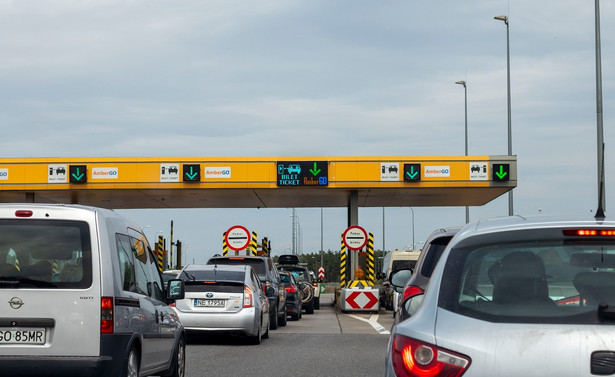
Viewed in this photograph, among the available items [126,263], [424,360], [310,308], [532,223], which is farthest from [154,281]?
[310,308]

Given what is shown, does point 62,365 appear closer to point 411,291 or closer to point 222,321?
point 411,291

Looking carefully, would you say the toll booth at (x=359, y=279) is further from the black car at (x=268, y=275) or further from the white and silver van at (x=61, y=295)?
the white and silver van at (x=61, y=295)

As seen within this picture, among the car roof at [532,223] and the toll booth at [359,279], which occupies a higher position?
the car roof at [532,223]

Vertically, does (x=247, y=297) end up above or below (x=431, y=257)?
below

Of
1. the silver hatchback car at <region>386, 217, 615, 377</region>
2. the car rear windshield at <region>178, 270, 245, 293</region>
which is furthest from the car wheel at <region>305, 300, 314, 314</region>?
the silver hatchback car at <region>386, 217, 615, 377</region>

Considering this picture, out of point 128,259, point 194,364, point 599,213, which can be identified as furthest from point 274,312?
point 599,213

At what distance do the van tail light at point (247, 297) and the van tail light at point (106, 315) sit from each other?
9.28m

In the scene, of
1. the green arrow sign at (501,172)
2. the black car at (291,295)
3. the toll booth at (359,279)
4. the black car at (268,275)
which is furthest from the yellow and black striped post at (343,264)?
the black car at (268,275)

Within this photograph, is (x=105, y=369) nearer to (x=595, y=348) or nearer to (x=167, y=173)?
(x=595, y=348)

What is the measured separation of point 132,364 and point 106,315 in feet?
2.62

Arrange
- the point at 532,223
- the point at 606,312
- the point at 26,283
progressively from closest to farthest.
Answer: the point at 606,312 → the point at 532,223 → the point at 26,283

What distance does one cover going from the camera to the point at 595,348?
165 inches

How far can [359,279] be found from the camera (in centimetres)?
3472

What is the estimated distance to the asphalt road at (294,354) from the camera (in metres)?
Answer: 12.8
